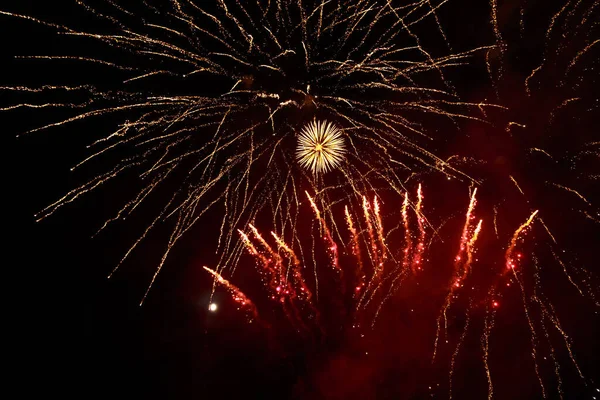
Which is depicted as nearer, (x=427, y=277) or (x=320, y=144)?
(x=320, y=144)

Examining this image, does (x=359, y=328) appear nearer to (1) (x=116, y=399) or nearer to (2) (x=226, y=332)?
(2) (x=226, y=332)

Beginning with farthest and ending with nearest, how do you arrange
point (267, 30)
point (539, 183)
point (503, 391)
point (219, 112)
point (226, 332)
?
point (226, 332)
point (503, 391)
point (539, 183)
point (219, 112)
point (267, 30)

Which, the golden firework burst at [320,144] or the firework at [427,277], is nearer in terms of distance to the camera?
the golden firework burst at [320,144]

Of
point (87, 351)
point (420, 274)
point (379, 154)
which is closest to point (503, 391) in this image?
point (420, 274)

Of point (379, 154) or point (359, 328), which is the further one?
point (359, 328)

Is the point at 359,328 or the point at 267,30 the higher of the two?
the point at 267,30

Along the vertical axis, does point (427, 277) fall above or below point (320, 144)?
above

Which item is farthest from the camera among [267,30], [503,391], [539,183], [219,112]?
[503,391]

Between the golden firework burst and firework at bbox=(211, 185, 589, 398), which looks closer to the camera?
the golden firework burst
